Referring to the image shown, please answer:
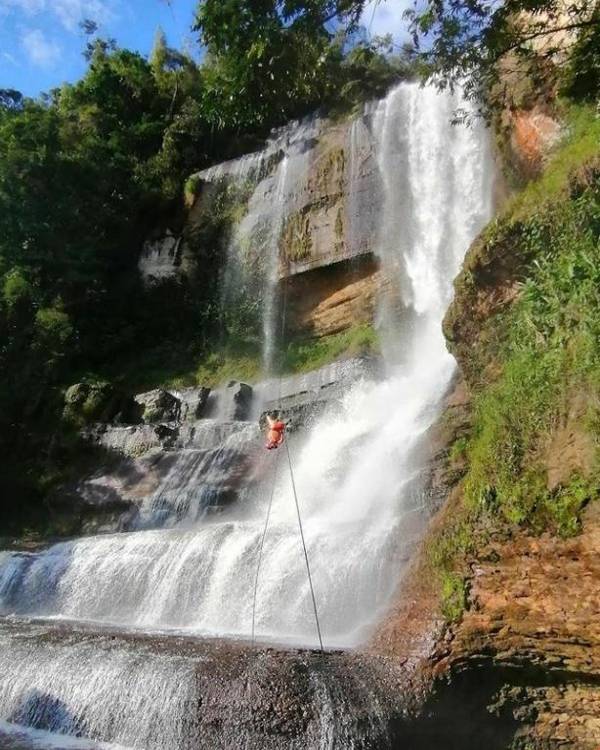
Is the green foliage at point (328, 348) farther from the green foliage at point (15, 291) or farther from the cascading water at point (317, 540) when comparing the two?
the green foliage at point (15, 291)

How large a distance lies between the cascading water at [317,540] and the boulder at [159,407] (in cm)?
442

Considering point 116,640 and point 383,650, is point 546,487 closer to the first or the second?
point 383,650

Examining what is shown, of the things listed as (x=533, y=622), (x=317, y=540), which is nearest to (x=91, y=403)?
(x=317, y=540)

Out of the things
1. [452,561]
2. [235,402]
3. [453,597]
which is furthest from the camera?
[235,402]

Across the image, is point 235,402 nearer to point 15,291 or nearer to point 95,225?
point 15,291

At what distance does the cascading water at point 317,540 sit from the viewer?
709 cm

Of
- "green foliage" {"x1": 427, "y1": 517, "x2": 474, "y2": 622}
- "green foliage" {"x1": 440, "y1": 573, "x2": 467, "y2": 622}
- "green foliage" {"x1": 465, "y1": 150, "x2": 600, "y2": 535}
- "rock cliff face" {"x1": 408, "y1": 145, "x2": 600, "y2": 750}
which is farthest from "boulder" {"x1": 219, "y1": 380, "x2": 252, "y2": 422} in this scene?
"green foliage" {"x1": 440, "y1": 573, "x2": 467, "y2": 622}

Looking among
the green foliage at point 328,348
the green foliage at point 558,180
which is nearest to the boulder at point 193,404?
the green foliage at point 328,348

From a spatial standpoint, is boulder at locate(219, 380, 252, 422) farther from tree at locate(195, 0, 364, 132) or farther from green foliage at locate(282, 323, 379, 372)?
tree at locate(195, 0, 364, 132)

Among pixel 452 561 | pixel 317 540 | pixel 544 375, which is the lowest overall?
pixel 452 561

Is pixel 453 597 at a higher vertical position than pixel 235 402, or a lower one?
lower

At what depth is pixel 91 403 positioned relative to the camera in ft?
60.6

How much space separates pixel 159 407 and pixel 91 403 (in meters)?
1.84

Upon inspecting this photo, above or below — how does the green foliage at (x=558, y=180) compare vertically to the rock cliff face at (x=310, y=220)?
below
